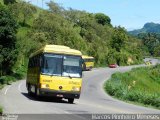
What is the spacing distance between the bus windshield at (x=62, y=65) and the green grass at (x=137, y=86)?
7.38 meters

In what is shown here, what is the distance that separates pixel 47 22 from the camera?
88.9m

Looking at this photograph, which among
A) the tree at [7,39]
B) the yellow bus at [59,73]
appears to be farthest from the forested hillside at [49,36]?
the yellow bus at [59,73]

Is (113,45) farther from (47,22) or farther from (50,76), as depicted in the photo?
(50,76)

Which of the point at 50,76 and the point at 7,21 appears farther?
the point at 7,21

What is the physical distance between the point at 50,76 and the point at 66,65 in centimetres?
106

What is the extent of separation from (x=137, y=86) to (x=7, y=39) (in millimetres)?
38948

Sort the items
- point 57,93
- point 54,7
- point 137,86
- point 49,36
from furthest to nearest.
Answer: point 54,7 < point 137,86 < point 49,36 < point 57,93

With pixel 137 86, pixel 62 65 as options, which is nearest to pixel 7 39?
pixel 62 65

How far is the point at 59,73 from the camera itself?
26.1 metres

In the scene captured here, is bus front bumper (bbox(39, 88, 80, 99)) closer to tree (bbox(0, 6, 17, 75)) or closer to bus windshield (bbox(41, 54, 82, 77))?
bus windshield (bbox(41, 54, 82, 77))

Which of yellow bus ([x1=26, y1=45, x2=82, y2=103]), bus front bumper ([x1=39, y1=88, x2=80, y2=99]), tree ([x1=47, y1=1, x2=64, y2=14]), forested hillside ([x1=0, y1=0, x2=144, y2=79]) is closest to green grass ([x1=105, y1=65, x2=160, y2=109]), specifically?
bus front bumper ([x1=39, y1=88, x2=80, y2=99])

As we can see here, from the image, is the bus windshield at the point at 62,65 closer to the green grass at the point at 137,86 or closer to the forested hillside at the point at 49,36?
the green grass at the point at 137,86

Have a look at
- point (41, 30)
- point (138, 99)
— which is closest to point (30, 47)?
point (41, 30)

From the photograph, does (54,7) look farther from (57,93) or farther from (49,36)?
A: (57,93)
